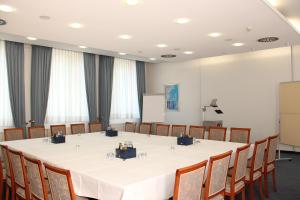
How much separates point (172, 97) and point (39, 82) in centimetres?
475

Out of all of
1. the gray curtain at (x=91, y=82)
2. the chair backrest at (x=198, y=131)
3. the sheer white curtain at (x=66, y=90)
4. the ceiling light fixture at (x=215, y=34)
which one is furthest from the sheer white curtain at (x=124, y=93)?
the ceiling light fixture at (x=215, y=34)

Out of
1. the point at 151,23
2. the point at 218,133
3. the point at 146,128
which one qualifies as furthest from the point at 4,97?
the point at 218,133

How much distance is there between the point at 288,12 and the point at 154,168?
14.0 feet

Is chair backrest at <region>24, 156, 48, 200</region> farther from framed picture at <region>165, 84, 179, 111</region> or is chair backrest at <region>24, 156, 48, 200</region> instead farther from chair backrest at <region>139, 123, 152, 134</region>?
framed picture at <region>165, 84, 179, 111</region>

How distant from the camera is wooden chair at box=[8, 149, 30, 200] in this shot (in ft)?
9.98

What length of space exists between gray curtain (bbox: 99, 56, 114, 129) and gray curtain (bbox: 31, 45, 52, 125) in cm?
183

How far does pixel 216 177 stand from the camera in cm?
280

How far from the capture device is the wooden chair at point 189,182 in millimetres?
2271

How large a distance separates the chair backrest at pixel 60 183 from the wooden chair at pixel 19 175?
0.74 metres

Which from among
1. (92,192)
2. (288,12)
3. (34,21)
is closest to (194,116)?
(288,12)

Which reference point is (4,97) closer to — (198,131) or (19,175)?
(19,175)

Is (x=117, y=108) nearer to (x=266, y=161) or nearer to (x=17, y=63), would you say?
(x=17, y=63)

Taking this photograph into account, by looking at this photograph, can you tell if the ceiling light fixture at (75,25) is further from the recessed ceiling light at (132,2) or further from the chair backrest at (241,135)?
the chair backrest at (241,135)

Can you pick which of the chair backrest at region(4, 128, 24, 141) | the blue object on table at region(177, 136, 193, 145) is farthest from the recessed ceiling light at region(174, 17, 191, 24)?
the chair backrest at region(4, 128, 24, 141)
